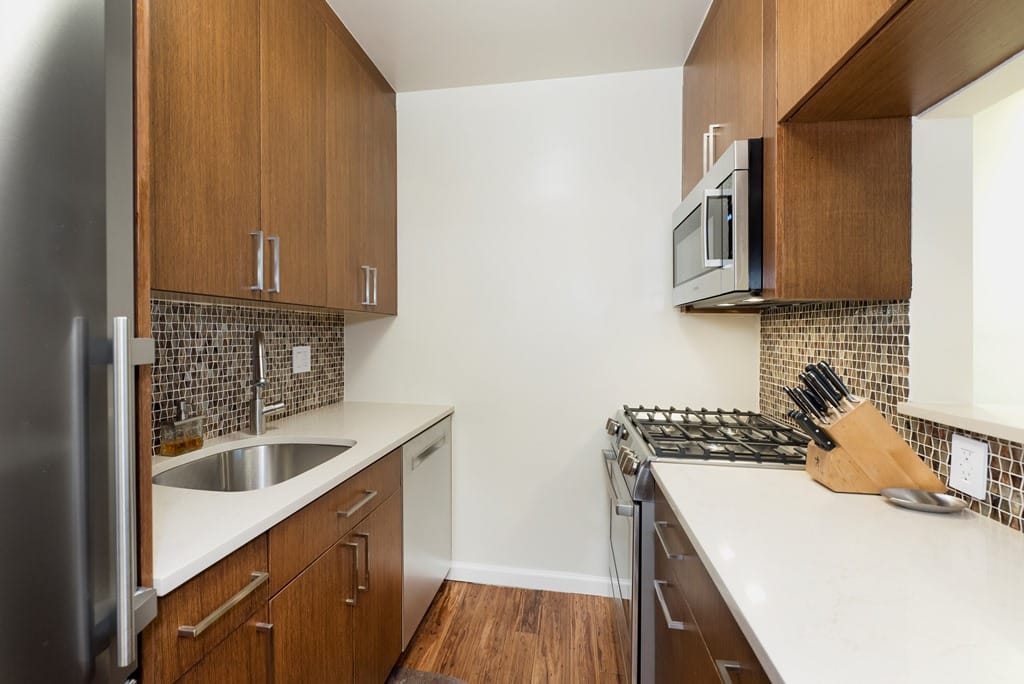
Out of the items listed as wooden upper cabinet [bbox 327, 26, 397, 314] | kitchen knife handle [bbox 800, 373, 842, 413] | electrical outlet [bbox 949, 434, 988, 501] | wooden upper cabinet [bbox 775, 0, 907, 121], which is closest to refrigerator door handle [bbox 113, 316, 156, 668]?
wooden upper cabinet [bbox 327, 26, 397, 314]

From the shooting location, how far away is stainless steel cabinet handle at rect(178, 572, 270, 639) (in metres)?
0.75

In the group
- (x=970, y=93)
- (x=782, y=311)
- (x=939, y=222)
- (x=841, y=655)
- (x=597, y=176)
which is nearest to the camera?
(x=841, y=655)

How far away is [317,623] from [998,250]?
1888 mm

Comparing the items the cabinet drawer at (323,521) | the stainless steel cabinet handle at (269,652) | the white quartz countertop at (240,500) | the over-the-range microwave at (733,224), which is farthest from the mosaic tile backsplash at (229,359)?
the over-the-range microwave at (733,224)

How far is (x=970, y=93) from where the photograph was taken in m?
1.00

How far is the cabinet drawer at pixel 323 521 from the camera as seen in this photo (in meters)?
0.99

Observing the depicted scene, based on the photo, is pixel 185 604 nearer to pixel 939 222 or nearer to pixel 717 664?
pixel 717 664

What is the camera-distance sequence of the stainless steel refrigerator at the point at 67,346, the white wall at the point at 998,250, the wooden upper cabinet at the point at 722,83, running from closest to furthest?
the stainless steel refrigerator at the point at 67,346 → the white wall at the point at 998,250 → the wooden upper cabinet at the point at 722,83

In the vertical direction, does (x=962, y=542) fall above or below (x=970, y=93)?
below

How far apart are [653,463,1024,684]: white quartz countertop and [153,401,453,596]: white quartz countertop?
2.80 ft

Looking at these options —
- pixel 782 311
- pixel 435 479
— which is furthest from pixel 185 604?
pixel 782 311

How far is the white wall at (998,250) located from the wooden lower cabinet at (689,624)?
840mm

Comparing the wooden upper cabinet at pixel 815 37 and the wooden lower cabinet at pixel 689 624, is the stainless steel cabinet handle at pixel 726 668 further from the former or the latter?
the wooden upper cabinet at pixel 815 37

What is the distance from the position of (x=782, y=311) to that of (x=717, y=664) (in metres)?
1.47
